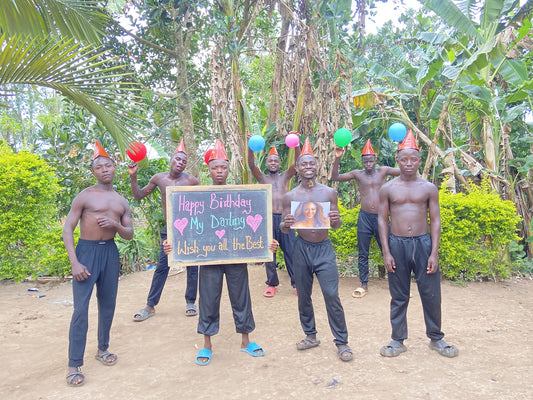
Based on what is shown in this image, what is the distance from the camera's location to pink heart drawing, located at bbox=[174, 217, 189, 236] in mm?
3537

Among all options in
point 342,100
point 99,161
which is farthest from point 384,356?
point 342,100

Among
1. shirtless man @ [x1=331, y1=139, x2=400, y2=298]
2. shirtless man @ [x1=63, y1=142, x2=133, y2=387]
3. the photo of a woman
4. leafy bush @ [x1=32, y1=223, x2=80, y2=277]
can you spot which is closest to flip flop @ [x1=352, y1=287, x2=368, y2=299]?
shirtless man @ [x1=331, y1=139, x2=400, y2=298]

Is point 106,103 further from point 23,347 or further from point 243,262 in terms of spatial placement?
point 23,347

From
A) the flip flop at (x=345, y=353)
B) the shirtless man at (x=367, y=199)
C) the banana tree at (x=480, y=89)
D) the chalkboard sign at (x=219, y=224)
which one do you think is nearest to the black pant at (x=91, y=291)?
the chalkboard sign at (x=219, y=224)

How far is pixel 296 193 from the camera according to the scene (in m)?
Result: 3.72

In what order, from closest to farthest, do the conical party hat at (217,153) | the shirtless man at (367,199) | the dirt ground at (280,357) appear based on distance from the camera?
1. the dirt ground at (280,357)
2. the conical party hat at (217,153)
3. the shirtless man at (367,199)

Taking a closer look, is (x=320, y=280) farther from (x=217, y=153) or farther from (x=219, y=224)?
(x=217, y=153)

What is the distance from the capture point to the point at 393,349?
353 centimetres

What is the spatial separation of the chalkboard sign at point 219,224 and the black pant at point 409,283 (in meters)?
1.19

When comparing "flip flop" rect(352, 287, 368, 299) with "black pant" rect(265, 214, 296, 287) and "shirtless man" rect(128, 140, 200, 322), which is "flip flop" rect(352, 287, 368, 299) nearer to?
"black pant" rect(265, 214, 296, 287)

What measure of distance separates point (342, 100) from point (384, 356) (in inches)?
158

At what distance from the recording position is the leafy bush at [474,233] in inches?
225

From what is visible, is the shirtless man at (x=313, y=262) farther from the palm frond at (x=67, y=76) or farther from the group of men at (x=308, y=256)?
the palm frond at (x=67, y=76)

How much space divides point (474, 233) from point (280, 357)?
384cm
